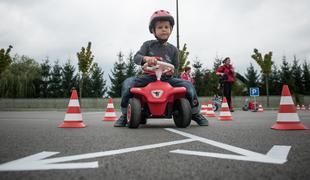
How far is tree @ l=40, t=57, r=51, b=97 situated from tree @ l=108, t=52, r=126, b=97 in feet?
35.8

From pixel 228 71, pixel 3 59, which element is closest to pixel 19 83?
pixel 3 59

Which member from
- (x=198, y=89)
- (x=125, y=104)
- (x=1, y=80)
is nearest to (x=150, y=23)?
(x=125, y=104)

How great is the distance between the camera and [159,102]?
5.27 metres

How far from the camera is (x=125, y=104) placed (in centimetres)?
588

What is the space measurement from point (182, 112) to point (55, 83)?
161 ft

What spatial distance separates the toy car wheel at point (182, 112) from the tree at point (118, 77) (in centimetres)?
4178

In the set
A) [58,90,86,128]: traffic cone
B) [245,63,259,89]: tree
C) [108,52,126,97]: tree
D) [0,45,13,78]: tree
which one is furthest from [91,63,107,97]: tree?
[58,90,86,128]: traffic cone

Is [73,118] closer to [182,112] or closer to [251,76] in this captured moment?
[182,112]

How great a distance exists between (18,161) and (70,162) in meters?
0.40

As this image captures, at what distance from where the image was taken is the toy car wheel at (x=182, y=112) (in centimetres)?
532

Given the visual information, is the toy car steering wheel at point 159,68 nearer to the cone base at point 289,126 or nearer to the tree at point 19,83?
the cone base at point 289,126

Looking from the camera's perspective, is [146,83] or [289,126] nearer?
[289,126]

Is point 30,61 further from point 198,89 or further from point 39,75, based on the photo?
point 198,89

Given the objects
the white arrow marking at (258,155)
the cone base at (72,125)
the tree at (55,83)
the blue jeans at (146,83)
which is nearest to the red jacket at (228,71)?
the blue jeans at (146,83)
